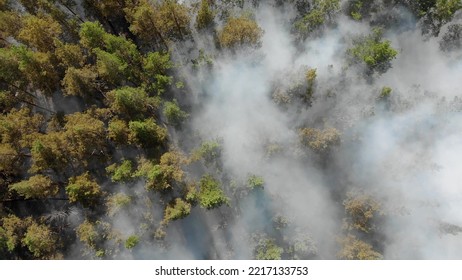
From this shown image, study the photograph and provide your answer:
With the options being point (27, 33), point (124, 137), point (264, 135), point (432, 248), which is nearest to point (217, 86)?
point (264, 135)

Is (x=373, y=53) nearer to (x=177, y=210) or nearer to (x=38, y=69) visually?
(x=177, y=210)

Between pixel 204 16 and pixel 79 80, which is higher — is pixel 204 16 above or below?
above

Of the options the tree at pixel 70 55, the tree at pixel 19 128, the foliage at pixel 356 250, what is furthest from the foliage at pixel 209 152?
the tree at pixel 19 128

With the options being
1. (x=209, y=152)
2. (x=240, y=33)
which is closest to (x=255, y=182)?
(x=209, y=152)

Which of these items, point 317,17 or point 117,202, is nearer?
point 117,202

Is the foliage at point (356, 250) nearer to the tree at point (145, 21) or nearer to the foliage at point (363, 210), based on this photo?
the foliage at point (363, 210)

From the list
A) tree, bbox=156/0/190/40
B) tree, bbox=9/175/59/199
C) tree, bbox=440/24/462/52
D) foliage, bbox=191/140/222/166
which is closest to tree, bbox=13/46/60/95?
tree, bbox=9/175/59/199
